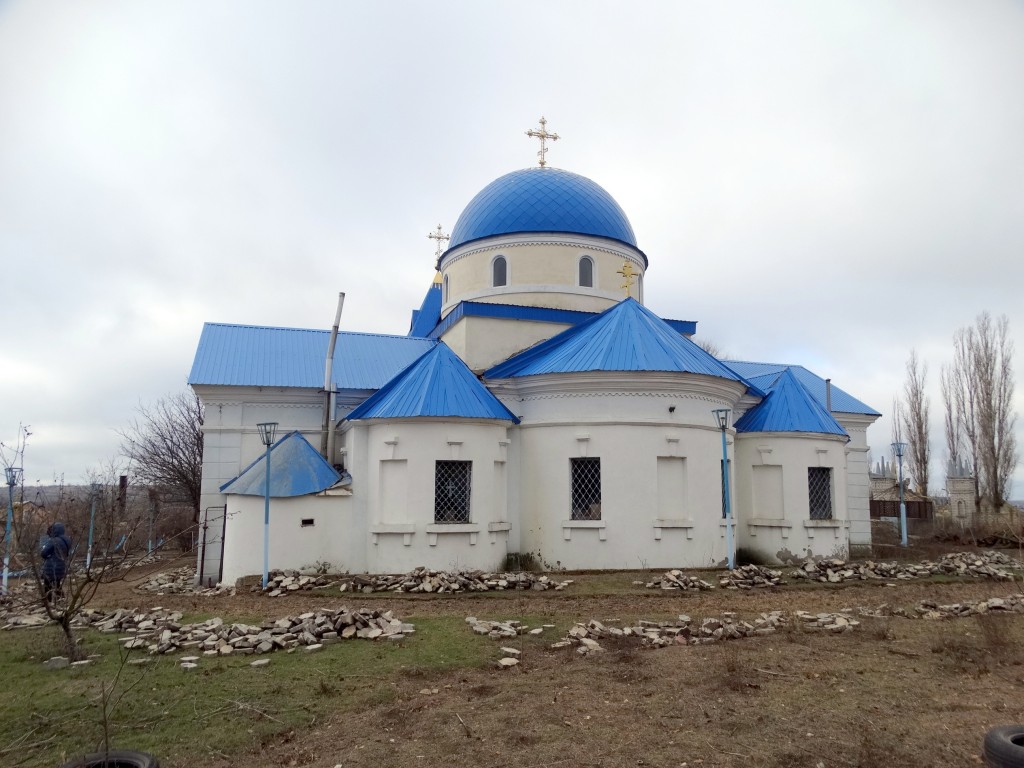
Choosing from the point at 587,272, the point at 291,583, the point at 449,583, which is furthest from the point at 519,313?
the point at 291,583

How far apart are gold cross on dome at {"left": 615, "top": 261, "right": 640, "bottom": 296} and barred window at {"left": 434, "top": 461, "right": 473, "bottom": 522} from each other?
7.83 meters

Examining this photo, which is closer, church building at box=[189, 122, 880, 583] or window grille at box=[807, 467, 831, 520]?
church building at box=[189, 122, 880, 583]

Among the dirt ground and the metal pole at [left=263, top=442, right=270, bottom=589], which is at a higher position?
the metal pole at [left=263, top=442, right=270, bottom=589]

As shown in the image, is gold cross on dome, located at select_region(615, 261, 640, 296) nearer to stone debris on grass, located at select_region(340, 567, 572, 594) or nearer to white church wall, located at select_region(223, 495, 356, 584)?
stone debris on grass, located at select_region(340, 567, 572, 594)

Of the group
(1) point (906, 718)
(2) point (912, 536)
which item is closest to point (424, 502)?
(1) point (906, 718)

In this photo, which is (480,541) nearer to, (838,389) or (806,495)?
(806,495)

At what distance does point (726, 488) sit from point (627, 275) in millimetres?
6957

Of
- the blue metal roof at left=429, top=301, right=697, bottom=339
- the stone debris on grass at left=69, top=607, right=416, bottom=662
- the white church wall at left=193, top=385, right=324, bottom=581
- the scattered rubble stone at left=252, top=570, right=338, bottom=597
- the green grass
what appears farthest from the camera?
the blue metal roof at left=429, top=301, right=697, bottom=339

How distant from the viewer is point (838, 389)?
29547 mm

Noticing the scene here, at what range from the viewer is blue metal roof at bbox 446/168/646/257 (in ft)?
77.5

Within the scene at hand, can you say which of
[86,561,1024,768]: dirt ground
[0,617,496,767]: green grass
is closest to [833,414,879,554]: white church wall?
[86,561,1024,768]: dirt ground

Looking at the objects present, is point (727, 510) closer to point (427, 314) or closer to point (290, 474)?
point (290, 474)

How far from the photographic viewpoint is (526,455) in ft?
62.2

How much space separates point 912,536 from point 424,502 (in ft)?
88.8
